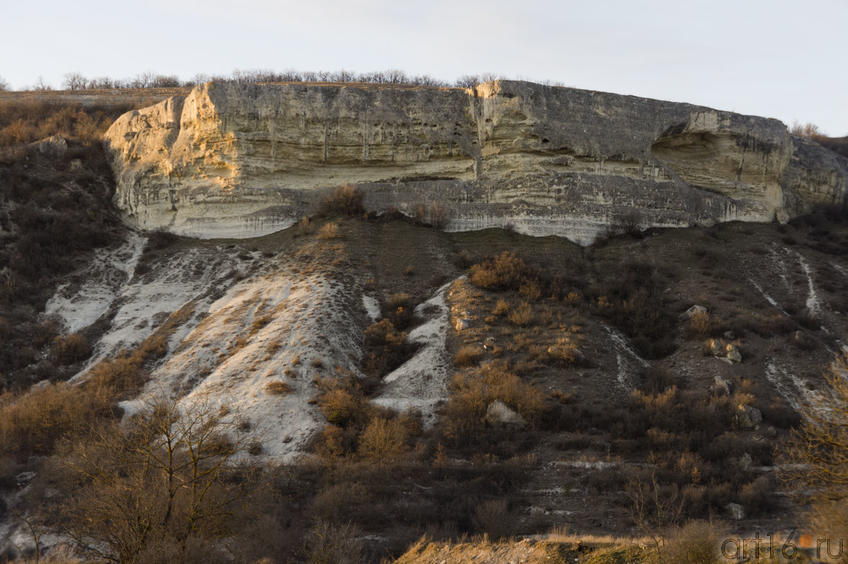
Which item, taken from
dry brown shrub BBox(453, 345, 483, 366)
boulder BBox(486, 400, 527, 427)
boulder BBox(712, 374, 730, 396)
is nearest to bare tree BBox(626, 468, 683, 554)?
boulder BBox(486, 400, 527, 427)

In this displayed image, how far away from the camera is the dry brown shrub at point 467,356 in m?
19.8

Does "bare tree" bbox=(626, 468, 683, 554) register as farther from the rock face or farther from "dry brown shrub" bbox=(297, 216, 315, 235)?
"dry brown shrub" bbox=(297, 216, 315, 235)

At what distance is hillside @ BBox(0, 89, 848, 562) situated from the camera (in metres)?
13.6

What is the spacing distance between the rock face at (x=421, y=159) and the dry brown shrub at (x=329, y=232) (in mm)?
2453

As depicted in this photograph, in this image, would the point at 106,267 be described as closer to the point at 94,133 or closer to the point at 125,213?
the point at 125,213

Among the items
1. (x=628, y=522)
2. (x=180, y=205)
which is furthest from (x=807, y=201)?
(x=180, y=205)

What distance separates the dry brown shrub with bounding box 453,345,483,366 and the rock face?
9.21 meters

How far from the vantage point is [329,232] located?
87.1 feet

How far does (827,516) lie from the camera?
928 centimetres

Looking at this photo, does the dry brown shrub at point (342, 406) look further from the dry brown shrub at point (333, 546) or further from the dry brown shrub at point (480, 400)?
the dry brown shrub at point (333, 546)

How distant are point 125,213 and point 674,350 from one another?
74.0ft

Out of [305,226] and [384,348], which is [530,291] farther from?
→ [305,226]

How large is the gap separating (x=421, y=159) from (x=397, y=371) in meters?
12.4

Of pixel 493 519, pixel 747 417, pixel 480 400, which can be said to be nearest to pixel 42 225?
pixel 480 400
